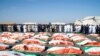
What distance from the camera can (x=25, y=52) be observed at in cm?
827

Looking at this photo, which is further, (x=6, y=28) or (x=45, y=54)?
(x=6, y=28)

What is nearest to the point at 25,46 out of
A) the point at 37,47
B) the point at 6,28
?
the point at 37,47

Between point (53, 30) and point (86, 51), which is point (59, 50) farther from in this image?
point (53, 30)

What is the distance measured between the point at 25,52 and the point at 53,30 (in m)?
8.75

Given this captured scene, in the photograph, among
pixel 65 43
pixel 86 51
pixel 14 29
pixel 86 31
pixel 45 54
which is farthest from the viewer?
pixel 14 29

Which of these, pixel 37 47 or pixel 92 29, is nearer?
pixel 37 47

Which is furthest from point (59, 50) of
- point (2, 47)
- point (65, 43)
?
point (2, 47)

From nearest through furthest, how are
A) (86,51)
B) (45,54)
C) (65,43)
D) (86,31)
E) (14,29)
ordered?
(45,54)
(86,51)
(65,43)
(86,31)
(14,29)

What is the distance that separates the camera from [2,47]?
8.93 metres

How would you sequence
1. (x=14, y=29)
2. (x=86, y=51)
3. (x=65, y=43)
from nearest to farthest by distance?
(x=86, y=51), (x=65, y=43), (x=14, y=29)

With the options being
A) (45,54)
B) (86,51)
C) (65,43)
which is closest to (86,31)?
(65,43)

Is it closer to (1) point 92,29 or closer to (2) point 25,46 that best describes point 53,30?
(1) point 92,29

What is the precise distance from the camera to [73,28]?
17.0 metres

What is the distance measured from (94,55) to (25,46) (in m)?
3.09
